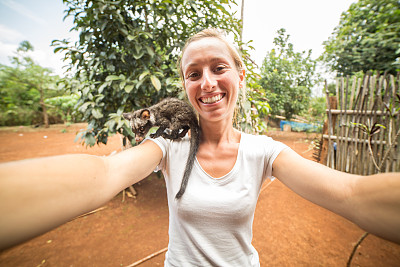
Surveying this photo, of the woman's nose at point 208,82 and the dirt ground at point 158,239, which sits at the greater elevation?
the woman's nose at point 208,82

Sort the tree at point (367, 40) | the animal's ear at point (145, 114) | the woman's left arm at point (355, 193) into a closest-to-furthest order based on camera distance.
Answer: the woman's left arm at point (355, 193), the animal's ear at point (145, 114), the tree at point (367, 40)

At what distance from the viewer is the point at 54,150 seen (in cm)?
732

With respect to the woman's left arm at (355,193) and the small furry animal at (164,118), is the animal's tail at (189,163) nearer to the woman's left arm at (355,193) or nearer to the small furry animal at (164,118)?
the small furry animal at (164,118)

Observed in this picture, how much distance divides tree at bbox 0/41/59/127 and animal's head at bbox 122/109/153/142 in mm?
13992

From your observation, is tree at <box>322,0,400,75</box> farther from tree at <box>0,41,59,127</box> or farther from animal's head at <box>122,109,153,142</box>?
tree at <box>0,41,59,127</box>

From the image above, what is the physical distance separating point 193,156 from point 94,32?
2.68m

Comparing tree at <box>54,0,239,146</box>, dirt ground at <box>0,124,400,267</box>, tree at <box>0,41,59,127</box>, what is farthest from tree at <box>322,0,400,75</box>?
tree at <box>0,41,59,127</box>

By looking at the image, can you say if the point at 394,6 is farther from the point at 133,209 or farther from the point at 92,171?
the point at 133,209

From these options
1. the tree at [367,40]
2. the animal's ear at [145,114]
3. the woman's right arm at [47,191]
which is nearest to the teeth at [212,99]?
the woman's right arm at [47,191]

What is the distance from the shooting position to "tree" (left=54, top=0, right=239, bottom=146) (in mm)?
2396

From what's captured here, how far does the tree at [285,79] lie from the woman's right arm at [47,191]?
1137 cm

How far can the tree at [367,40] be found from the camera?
6371 millimetres

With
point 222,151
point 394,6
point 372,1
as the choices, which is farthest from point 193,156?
point 372,1

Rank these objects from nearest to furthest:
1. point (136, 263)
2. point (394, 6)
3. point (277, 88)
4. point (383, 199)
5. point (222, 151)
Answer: point (383, 199) < point (222, 151) < point (136, 263) < point (394, 6) < point (277, 88)
